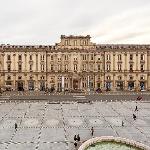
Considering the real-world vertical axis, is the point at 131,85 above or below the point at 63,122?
above

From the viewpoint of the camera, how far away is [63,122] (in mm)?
51219

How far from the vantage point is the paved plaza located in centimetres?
4047

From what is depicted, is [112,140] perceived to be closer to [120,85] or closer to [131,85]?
[120,85]

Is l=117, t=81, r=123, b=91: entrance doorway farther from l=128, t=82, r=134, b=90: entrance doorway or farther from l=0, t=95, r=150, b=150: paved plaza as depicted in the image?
l=0, t=95, r=150, b=150: paved plaza

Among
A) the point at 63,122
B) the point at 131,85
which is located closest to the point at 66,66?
the point at 131,85

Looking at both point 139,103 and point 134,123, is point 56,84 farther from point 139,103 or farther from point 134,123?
point 134,123

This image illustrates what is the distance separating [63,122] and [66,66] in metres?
51.9

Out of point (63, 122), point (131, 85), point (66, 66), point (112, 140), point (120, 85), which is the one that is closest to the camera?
point (112, 140)

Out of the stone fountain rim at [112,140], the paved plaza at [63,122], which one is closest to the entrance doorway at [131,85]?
the paved plaza at [63,122]

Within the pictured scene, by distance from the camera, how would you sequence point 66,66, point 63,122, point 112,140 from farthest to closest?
point 66,66 < point 63,122 < point 112,140

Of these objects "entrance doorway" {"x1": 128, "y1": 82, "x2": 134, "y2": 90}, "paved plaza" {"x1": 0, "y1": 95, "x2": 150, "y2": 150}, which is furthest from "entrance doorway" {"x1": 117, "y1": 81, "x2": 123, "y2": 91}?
"paved plaza" {"x1": 0, "y1": 95, "x2": 150, "y2": 150}

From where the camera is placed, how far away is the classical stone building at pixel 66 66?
102 metres

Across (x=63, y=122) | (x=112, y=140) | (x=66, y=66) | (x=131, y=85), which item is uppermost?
(x=66, y=66)

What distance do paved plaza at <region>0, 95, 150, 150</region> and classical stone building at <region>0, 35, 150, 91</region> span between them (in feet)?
99.1
